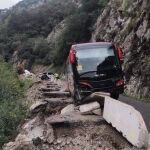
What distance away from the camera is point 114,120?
1276cm

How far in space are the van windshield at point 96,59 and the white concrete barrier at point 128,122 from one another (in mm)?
7168

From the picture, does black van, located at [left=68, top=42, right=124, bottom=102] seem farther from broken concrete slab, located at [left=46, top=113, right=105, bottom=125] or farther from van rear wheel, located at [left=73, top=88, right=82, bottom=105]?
broken concrete slab, located at [left=46, top=113, right=105, bottom=125]

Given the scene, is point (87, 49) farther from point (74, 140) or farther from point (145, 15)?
point (145, 15)

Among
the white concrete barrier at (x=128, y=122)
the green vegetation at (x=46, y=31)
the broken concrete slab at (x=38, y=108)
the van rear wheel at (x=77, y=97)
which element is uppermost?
the white concrete barrier at (x=128, y=122)

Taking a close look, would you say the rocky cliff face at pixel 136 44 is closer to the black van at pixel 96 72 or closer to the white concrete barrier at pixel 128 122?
the black van at pixel 96 72

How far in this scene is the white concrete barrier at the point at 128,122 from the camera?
401 inches

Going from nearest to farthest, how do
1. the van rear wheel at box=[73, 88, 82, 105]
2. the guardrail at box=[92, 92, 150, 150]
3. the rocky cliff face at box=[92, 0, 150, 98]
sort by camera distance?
the guardrail at box=[92, 92, 150, 150]
the van rear wheel at box=[73, 88, 82, 105]
the rocky cliff face at box=[92, 0, 150, 98]

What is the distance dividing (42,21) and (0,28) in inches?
508

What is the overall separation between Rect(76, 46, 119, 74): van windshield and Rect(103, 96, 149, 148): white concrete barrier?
717 centimetres

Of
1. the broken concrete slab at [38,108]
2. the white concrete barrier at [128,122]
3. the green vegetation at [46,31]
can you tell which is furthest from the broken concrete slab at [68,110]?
the green vegetation at [46,31]

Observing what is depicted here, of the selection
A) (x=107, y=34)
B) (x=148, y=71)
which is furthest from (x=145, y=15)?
(x=107, y=34)

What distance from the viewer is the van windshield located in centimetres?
2111

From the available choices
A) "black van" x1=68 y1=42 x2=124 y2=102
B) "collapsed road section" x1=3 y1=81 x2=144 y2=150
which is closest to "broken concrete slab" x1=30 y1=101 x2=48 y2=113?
"collapsed road section" x1=3 y1=81 x2=144 y2=150

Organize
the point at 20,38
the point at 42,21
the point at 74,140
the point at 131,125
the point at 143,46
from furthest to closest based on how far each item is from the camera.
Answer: the point at 42,21, the point at 20,38, the point at 143,46, the point at 74,140, the point at 131,125
